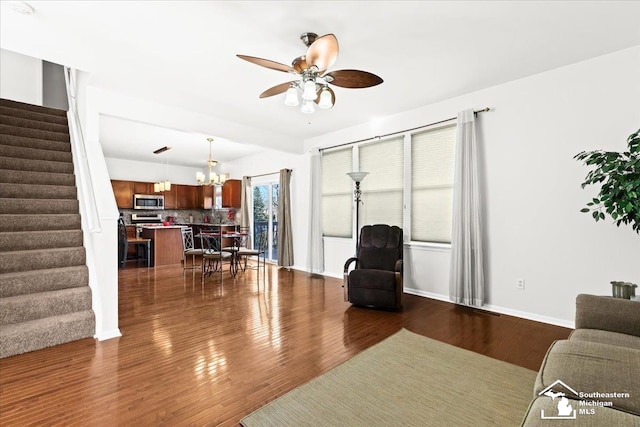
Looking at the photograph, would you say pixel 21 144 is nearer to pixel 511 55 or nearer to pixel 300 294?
pixel 300 294

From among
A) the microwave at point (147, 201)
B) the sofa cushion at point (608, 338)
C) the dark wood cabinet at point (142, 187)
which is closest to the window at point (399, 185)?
the sofa cushion at point (608, 338)

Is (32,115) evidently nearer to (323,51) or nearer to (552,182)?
(323,51)

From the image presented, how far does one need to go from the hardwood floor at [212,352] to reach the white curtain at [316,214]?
1.49m

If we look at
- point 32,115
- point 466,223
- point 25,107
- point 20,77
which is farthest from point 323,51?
point 20,77

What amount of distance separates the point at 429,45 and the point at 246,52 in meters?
1.82

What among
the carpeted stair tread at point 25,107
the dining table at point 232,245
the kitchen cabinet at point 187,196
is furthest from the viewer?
the kitchen cabinet at point 187,196

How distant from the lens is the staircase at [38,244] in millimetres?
2762

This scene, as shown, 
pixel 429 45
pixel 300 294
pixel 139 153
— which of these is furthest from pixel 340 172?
pixel 139 153

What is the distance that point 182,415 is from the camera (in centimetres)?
183

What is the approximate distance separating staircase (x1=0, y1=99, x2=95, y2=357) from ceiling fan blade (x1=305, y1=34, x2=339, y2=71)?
3.26 m

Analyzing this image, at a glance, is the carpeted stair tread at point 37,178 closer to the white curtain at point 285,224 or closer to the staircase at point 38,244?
the staircase at point 38,244

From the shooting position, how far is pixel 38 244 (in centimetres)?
331

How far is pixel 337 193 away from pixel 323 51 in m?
3.73

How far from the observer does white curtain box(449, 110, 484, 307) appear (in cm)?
382
